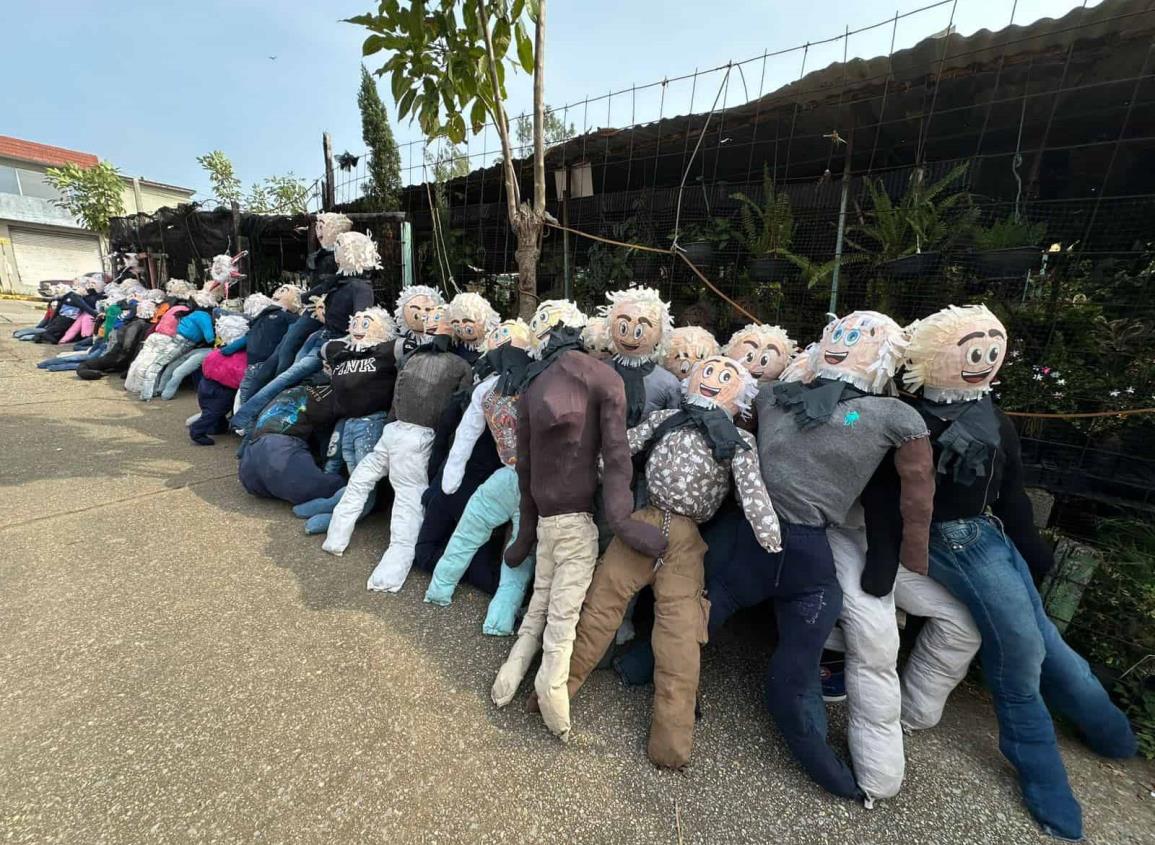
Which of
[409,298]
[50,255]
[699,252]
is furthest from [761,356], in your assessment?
[50,255]

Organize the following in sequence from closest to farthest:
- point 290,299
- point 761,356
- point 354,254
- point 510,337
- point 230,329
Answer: point 761,356
point 510,337
point 354,254
point 290,299
point 230,329

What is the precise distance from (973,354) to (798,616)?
114 cm

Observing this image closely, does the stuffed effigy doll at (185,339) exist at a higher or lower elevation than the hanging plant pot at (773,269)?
lower

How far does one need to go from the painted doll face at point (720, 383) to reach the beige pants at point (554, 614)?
0.74 metres

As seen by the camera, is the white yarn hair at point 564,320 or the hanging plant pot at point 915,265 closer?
the white yarn hair at point 564,320

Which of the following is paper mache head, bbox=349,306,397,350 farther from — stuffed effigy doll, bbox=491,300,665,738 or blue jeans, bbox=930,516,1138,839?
blue jeans, bbox=930,516,1138,839

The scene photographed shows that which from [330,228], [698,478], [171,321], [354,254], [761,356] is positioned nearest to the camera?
[698,478]

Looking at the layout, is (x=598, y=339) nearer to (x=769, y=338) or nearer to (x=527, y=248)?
(x=769, y=338)

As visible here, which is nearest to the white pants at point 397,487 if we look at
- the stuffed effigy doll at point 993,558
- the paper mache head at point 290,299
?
the stuffed effigy doll at point 993,558

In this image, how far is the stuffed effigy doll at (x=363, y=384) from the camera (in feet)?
11.6

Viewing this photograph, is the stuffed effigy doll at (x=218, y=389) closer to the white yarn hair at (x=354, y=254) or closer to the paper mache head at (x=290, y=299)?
the paper mache head at (x=290, y=299)

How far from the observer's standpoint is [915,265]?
309cm

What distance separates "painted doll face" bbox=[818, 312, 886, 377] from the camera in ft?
6.45

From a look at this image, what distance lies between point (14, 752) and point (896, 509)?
3.16 meters
